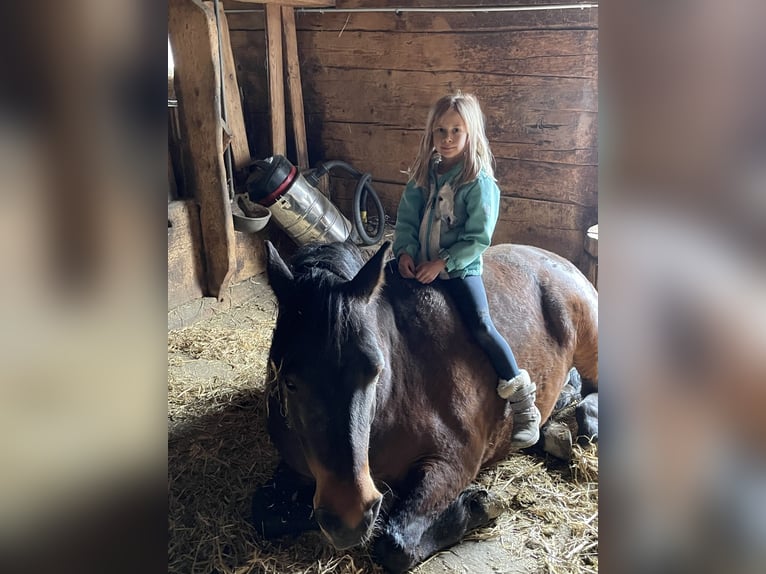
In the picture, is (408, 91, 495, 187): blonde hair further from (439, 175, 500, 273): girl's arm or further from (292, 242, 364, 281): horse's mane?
(292, 242, 364, 281): horse's mane

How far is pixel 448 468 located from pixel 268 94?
277 cm

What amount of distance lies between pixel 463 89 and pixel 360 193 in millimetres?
847

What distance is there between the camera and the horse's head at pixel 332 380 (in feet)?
3.89

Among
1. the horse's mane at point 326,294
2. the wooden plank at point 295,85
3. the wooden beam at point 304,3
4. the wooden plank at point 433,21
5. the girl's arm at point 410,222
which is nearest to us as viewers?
the horse's mane at point 326,294

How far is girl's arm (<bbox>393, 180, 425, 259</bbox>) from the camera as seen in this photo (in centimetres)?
179

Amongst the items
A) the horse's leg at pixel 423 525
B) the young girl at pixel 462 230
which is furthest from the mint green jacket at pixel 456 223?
the horse's leg at pixel 423 525

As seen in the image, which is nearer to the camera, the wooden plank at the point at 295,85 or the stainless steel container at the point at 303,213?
the stainless steel container at the point at 303,213

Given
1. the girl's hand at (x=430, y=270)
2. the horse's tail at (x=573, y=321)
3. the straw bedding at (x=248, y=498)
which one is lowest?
the straw bedding at (x=248, y=498)

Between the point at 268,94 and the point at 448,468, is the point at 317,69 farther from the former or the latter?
the point at 448,468

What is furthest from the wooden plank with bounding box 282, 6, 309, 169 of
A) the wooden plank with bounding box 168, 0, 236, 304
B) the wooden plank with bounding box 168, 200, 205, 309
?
the wooden plank with bounding box 168, 200, 205, 309

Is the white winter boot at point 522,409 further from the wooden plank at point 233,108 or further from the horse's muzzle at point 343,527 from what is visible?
the wooden plank at point 233,108

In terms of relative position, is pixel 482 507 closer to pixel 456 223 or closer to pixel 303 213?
pixel 456 223

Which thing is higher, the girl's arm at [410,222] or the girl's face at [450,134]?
the girl's face at [450,134]

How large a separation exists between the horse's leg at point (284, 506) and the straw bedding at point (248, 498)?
0.03 meters
